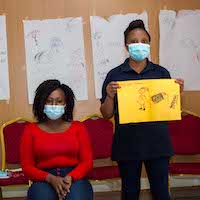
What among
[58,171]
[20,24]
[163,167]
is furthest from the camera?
[20,24]

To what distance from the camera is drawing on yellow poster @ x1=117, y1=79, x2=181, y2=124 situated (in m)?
2.20

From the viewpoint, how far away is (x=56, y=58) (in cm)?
399

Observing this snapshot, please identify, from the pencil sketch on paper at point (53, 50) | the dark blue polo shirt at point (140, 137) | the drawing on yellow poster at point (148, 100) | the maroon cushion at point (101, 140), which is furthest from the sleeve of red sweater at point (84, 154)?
the pencil sketch on paper at point (53, 50)

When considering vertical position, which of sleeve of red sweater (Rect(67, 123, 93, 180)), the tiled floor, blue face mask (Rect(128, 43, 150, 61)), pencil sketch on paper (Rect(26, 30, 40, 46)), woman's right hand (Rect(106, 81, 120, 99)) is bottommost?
the tiled floor

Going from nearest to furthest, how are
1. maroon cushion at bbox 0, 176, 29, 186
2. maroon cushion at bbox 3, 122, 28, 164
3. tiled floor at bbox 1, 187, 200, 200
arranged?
maroon cushion at bbox 0, 176, 29, 186 → maroon cushion at bbox 3, 122, 28, 164 → tiled floor at bbox 1, 187, 200, 200

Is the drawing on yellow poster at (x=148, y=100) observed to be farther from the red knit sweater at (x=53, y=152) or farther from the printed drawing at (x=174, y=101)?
the red knit sweater at (x=53, y=152)

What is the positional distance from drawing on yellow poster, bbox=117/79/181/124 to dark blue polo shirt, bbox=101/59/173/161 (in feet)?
0.15

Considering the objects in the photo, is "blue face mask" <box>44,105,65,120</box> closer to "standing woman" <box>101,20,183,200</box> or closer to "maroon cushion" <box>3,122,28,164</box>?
"standing woman" <box>101,20,183,200</box>

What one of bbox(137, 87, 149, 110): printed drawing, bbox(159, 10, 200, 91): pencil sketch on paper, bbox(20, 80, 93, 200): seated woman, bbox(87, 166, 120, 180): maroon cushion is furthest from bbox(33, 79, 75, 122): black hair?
bbox(159, 10, 200, 91): pencil sketch on paper

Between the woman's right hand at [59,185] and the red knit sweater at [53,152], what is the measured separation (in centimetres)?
6

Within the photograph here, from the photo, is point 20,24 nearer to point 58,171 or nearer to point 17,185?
point 17,185

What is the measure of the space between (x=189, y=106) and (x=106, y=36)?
117 centimetres

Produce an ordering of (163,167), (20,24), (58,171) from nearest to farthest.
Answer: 1. (163,167)
2. (58,171)
3. (20,24)

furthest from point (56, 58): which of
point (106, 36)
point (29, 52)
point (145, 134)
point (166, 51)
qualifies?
point (145, 134)
